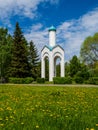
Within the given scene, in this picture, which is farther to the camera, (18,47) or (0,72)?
(0,72)

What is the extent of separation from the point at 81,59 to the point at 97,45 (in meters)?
4.76

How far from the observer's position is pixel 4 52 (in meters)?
61.8

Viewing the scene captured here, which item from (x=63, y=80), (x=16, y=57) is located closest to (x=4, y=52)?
(x=16, y=57)

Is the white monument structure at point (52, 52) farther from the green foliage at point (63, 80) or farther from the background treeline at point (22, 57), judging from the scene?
the green foliage at point (63, 80)

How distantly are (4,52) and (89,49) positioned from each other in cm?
1874

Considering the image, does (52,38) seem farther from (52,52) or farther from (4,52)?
(4,52)

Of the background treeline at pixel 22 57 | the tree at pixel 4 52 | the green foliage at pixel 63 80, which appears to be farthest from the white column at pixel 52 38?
the green foliage at pixel 63 80

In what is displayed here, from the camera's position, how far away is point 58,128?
5148 millimetres

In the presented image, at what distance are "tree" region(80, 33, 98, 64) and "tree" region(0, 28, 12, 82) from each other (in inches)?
641

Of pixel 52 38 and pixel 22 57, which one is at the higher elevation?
pixel 52 38

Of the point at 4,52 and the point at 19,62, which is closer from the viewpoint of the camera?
the point at 19,62

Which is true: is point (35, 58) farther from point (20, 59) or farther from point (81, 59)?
point (20, 59)

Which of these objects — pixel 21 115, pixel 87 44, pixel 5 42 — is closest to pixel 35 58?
pixel 5 42

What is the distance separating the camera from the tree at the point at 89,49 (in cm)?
6556
